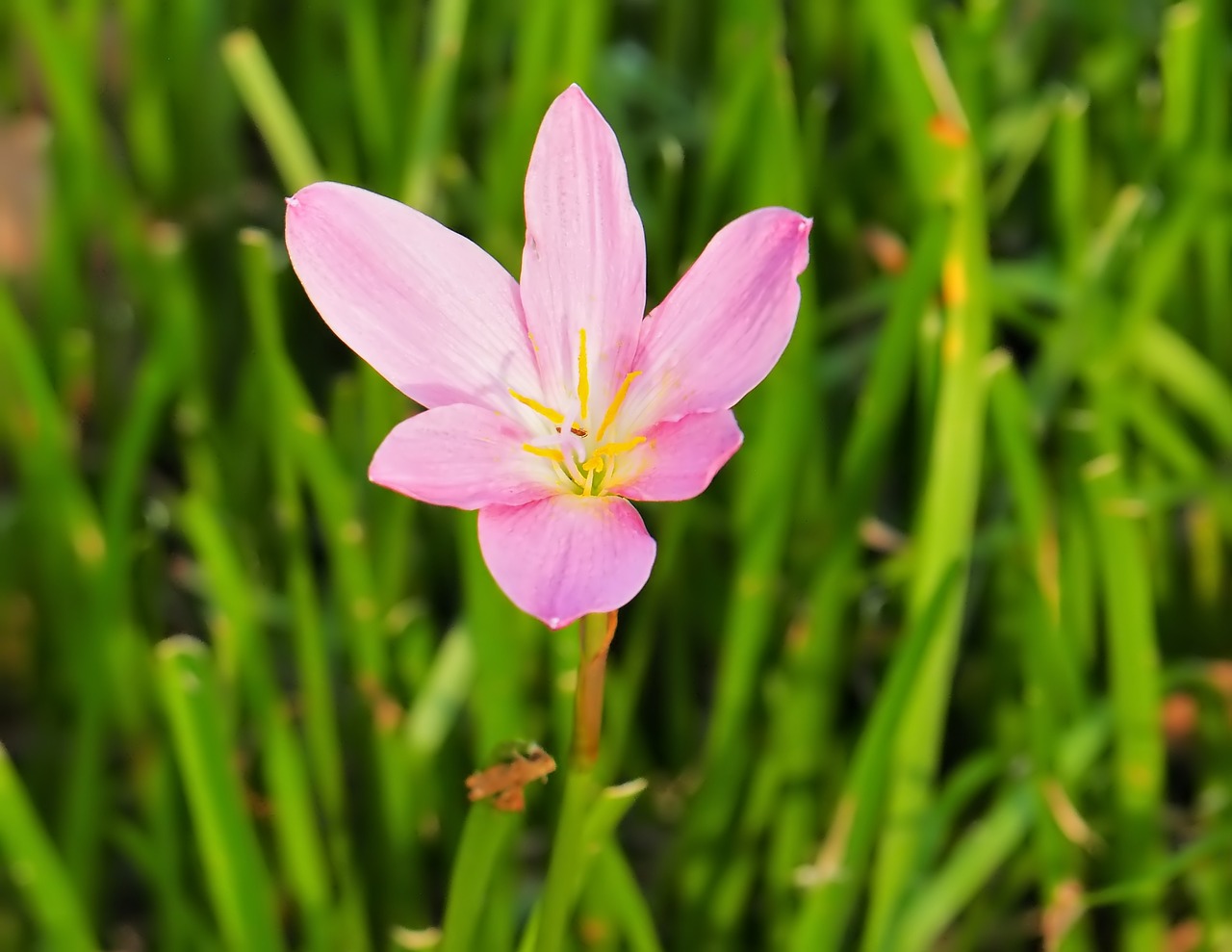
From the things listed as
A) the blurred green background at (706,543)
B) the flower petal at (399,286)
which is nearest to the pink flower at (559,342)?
the flower petal at (399,286)

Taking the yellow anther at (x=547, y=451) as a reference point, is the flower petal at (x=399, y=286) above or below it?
above

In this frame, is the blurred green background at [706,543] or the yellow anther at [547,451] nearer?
the yellow anther at [547,451]

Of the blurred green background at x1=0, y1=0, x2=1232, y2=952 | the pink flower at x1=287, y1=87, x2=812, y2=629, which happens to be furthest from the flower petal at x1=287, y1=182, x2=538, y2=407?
the blurred green background at x1=0, y1=0, x2=1232, y2=952

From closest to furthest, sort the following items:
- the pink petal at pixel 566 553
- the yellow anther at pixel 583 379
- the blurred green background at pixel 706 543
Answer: the pink petal at pixel 566 553 → the yellow anther at pixel 583 379 → the blurred green background at pixel 706 543

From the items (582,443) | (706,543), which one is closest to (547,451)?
(582,443)

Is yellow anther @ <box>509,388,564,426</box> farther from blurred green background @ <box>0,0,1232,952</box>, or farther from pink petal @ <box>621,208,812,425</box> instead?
blurred green background @ <box>0,0,1232,952</box>

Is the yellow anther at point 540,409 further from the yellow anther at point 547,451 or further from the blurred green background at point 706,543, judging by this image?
the blurred green background at point 706,543

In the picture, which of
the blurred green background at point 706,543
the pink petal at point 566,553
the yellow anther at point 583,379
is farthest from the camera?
the blurred green background at point 706,543

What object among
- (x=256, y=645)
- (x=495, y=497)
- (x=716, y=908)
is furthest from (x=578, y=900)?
(x=495, y=497)
